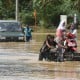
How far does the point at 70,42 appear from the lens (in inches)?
843

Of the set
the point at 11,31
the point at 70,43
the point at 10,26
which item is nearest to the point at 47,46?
the point at 70,43

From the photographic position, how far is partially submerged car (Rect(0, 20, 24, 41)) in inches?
1458

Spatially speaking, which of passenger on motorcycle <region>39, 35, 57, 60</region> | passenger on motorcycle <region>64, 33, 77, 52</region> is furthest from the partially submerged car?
passenger on motorcycle <region>39, 35, 57, 60</region>

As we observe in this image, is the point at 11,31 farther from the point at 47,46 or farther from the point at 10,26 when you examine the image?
the point at 47,46

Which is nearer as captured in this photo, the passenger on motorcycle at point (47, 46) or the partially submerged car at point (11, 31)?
the passenger on motorcycle at point (47, 46)

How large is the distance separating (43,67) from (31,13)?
177ft

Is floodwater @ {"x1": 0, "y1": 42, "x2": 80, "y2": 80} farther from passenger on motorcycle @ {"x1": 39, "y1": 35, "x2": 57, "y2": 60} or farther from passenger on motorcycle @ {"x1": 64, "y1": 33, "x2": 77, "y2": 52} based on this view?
passenger on motorcycle @ {"x1": 64, "y1": 33, "x2": 77, "y2": 52}

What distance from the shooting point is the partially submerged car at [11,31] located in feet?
121

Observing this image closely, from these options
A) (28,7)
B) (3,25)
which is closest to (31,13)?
(28,7)

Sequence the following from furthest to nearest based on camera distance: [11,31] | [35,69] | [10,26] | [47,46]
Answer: [10,26]
[11,31]
[47,46]
[35,69]

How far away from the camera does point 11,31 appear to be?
3772 centimetres

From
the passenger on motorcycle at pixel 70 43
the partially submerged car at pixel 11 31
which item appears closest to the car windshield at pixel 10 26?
the partially submerged car at pixel 11 31

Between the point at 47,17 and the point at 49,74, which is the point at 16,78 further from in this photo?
the point at 47,17

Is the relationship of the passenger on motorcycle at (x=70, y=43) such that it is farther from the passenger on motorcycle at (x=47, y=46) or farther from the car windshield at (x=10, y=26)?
the car windshield at (x=10, y=26)
